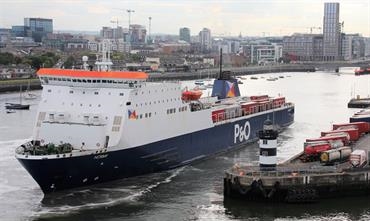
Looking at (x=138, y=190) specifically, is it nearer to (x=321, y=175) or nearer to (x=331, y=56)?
(x=321, y=175)

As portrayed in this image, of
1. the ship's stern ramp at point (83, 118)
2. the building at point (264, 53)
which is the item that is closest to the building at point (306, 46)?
the building at point (264, 53)

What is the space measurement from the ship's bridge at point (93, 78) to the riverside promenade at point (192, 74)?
11235 mm

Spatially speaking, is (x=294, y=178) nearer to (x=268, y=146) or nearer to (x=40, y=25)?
(x=268, y=146)

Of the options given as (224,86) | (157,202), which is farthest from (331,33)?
(157,202)

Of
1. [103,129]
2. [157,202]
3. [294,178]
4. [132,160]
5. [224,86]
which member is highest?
[224,86]

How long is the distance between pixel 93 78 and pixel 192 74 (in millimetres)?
66639

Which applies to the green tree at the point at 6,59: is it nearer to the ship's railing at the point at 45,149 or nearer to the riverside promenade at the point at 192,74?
the riverside promenade at the point at 192,74

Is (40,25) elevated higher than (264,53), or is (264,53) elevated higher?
(40,25)

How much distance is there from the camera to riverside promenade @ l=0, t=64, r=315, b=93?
57.7m

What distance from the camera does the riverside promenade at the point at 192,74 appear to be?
5773 cm

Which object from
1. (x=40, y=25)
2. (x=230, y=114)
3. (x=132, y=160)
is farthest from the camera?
(x=40, y=25)

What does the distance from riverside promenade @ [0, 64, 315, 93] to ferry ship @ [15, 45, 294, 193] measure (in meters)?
9.99

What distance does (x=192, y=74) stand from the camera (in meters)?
85.8

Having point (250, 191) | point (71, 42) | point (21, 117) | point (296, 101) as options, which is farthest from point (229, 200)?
point (71, 42)
